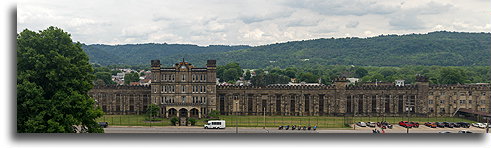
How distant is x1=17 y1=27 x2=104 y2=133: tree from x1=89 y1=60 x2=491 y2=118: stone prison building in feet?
109

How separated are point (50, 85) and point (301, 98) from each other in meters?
41.1

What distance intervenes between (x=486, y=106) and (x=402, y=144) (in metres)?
47.5

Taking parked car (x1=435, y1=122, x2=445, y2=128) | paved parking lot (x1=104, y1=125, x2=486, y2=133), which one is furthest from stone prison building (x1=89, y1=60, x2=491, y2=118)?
paved parking lot (x1=104, y1=125, x2=486, y2=133)

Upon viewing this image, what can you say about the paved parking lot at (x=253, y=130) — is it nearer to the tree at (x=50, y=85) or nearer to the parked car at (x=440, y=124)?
the parked car at (x=440, y=124)

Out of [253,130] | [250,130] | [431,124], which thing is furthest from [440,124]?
[250,130]

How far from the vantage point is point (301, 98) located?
6022 centimetres

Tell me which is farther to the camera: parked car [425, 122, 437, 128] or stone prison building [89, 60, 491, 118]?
stone prison building [89, 60, 491, 118]

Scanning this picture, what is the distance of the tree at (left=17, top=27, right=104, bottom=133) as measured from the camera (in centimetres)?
2133

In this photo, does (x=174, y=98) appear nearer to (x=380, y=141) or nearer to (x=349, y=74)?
(x=380, y=141)

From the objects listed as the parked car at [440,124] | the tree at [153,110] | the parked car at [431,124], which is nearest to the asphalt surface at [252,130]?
the parked car at [431,124]

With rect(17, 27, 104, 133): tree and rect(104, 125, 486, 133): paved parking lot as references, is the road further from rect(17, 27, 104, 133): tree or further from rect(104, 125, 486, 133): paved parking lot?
rect(17, 27, 104, 133): tree

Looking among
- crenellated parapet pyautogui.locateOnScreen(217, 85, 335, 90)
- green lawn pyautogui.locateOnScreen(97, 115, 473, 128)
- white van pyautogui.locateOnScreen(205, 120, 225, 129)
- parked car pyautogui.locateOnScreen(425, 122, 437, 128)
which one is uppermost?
crenellated parapet pyautogui.locateOnScreen(217, 85, 335, 90)

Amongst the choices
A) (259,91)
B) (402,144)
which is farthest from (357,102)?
(402,144)

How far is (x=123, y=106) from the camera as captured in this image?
6097 centimetres
